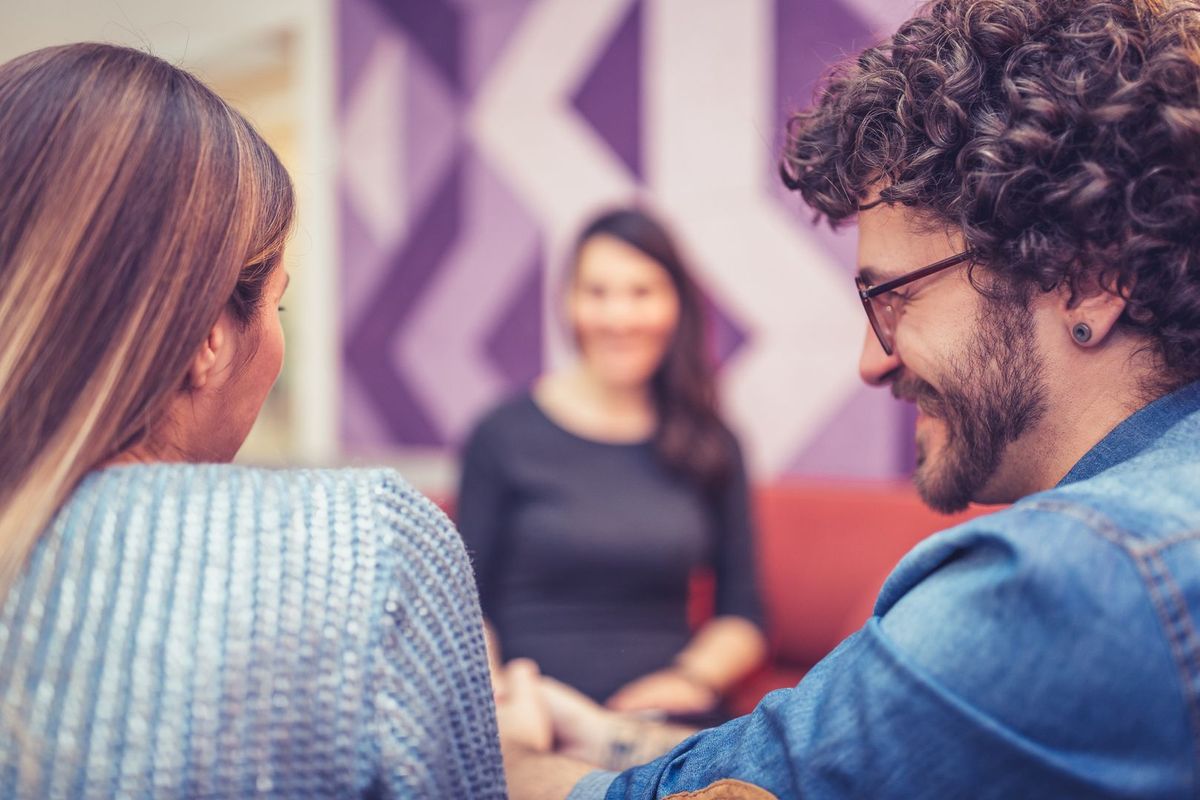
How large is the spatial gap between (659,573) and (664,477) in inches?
9.6

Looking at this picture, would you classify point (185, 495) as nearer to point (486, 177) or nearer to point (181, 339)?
point (181, 339)

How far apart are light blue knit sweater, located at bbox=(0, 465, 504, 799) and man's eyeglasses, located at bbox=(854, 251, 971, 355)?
0.60m

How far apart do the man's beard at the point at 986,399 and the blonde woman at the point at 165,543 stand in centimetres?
56

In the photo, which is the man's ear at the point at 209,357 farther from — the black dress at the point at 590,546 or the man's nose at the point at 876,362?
the black dress at the point at 590,546

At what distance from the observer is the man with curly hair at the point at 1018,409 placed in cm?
70

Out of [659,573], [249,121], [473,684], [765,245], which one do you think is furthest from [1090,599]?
[765,245]

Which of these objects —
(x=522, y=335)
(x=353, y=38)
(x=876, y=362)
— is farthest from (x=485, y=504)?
(x=353, y=38)

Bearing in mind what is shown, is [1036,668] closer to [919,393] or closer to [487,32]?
A: [919,393]

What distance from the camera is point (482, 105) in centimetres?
385

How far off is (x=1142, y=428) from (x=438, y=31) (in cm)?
365

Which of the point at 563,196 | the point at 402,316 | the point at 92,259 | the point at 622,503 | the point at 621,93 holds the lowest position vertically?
the point at 622,503

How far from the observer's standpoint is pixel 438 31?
399 cm

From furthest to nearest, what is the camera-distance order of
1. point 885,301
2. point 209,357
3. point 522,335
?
point 522,335 < point 885,301 < point 209,357

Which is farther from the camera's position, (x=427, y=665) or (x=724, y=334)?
(x=724, y=334)
